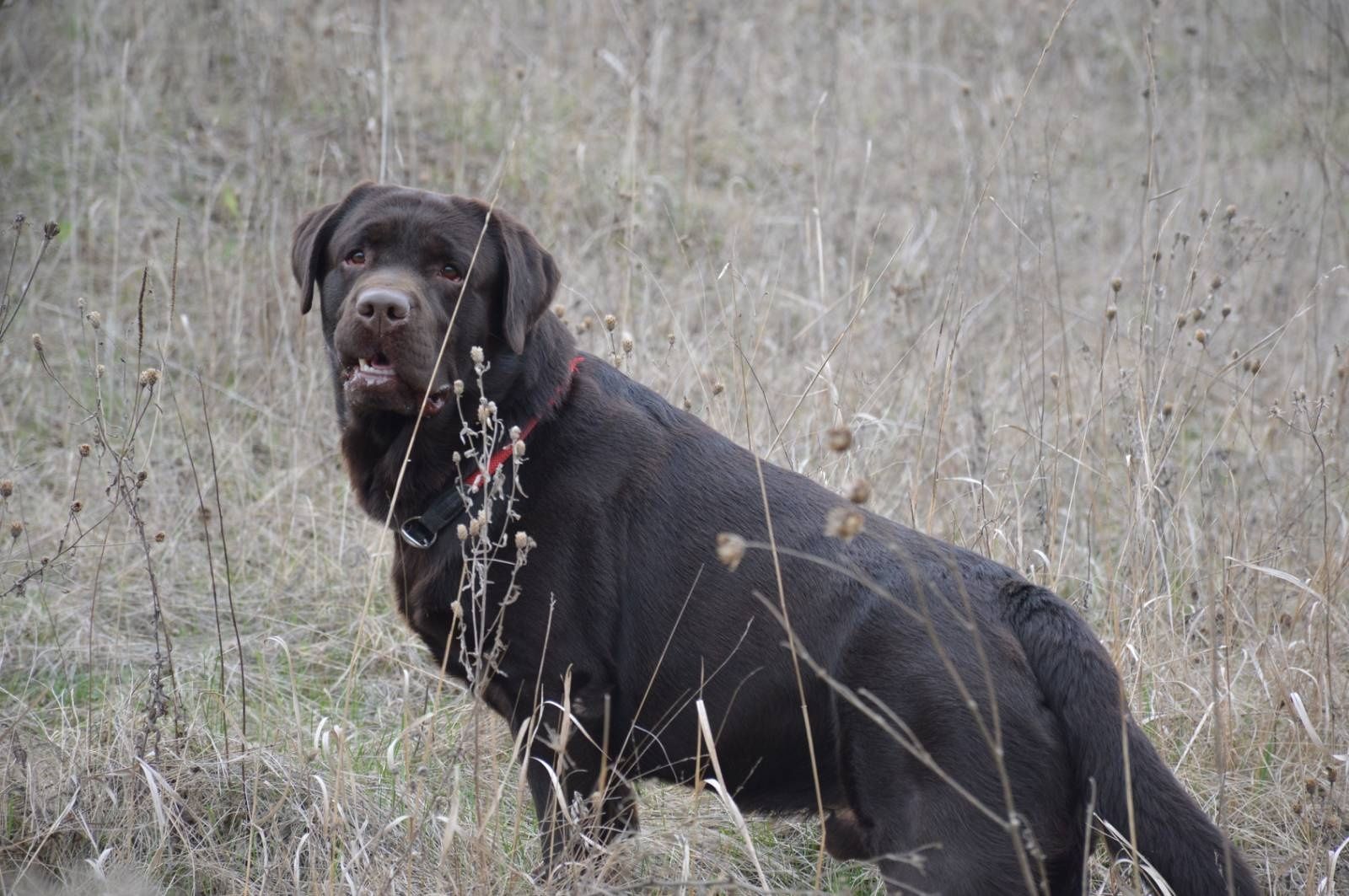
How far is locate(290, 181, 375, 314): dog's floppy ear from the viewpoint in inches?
127

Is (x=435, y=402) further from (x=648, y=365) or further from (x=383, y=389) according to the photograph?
(x=648, y=365)

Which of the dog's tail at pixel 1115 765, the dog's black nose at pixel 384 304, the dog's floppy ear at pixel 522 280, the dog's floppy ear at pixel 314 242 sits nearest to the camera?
the dog's tail at pixel 1115 765

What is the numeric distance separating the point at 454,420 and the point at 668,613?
74 centimetres

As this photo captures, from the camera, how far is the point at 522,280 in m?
3.07

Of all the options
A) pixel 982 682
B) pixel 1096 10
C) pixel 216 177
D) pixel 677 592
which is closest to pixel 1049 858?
pixel 982 682

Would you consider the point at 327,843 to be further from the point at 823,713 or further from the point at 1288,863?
the point at 1288,863

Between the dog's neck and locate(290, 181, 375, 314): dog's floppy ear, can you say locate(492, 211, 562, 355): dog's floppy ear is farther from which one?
locate(290, 181, 375, 314): dog's floppy ear

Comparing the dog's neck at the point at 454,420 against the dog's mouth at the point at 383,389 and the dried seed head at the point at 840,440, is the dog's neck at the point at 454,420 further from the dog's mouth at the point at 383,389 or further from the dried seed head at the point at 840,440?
the dried seed head at the point at 840,440

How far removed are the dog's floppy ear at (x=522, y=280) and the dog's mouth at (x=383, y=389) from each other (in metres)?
0.22

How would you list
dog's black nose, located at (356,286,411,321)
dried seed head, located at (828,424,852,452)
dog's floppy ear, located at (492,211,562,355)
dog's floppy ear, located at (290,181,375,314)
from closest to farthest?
dried seed head, located at (828,424,852,452) < dog's black nose, located at (356,286,411,321) < dog's floppy ear, located at (492,211,562,355) < dog's floppy ear, located at (290,181,375,314)

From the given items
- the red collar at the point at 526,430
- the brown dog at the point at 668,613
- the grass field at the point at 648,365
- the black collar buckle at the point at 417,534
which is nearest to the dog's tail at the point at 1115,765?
the brown dog at the point at 668,613

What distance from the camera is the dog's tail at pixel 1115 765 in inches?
90.8

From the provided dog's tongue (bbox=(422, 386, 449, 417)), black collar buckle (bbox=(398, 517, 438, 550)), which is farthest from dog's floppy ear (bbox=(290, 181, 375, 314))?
black collar buckle (bbox=(398, 517, 438, 550))

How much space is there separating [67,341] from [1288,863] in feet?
16.7
